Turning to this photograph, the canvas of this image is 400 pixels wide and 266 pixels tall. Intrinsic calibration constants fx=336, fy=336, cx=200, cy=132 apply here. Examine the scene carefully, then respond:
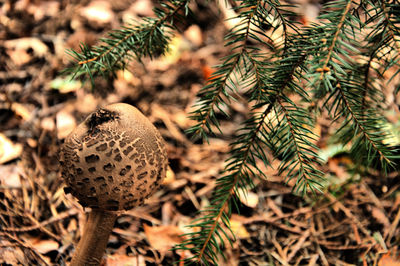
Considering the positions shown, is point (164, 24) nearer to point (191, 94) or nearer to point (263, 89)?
point (263, 89)

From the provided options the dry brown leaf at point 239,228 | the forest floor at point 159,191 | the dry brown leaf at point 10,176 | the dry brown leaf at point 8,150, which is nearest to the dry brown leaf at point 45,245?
the forest floor at point 159,191

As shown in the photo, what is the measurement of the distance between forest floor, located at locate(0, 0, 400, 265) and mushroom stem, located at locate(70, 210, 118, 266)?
0.27 metres

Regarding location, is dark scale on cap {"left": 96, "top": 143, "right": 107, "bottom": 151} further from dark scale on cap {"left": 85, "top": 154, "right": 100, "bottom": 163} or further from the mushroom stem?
the mushroom stem

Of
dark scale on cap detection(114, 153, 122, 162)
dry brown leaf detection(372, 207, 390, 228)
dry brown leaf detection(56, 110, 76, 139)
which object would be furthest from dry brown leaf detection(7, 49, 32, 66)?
dry brown leaf detection(372, 207, 390, 228)

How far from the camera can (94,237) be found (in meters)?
1.65

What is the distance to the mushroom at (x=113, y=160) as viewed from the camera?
1426mm

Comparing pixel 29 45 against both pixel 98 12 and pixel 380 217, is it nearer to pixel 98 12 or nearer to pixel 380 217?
pixel 98 12

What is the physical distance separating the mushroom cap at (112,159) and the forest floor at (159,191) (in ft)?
0.92

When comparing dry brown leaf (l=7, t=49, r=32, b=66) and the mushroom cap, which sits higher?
the mushroom cap

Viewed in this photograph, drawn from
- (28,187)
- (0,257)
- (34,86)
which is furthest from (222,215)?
A: (34,86)

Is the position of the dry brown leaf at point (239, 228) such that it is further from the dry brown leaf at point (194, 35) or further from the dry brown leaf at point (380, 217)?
the dry brown leaf at point (194, 35)

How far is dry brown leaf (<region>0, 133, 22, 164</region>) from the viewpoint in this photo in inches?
90.6

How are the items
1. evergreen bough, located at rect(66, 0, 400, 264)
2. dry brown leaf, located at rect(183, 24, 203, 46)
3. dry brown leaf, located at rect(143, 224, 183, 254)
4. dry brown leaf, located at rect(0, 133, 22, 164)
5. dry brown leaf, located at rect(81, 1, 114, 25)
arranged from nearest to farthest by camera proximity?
evergreen bough, located at rect(66, 0, 400, 264), dry brown leaf, located at rect(143, 224, 183, 254), dry brown leaf, located at rect(0, 133, 22, 164), dry brown leaf, located at rect(81, 1, 114, 25), dry brown leaf, located at rect(183, 24, 203, 46)

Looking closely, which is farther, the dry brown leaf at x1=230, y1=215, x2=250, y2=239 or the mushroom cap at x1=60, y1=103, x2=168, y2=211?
the dry brown leaf at x1=230, y1=215, x2=250, y2=239
